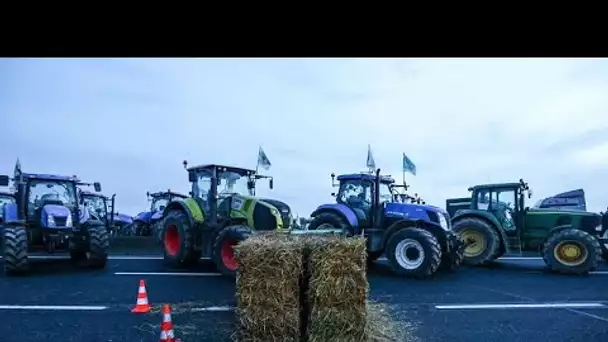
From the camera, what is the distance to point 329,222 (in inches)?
415

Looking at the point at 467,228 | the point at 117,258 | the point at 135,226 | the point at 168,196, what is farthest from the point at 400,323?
the point at 135,226

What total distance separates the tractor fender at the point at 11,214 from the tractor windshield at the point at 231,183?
3941 millimetres

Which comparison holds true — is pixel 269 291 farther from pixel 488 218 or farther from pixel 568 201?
pixel 568 201

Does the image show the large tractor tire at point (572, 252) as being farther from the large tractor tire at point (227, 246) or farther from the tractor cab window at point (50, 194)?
the tractor cab window at point (50, 194)

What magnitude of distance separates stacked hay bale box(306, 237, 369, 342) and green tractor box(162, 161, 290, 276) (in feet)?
15.8

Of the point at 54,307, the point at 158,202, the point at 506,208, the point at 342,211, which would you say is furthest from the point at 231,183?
the point at 158,202

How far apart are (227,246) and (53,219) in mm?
3801

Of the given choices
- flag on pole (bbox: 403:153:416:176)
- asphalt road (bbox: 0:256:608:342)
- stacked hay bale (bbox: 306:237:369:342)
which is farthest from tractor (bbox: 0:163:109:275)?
flag on pole (bbox: 403:153:416:176)

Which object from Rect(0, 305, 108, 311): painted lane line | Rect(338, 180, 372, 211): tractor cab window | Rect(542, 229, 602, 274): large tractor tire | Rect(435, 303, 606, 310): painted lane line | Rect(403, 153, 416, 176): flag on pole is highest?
Rect(403, 153, 416, 176): flag on pole

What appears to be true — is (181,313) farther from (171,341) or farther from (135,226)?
(135,226)

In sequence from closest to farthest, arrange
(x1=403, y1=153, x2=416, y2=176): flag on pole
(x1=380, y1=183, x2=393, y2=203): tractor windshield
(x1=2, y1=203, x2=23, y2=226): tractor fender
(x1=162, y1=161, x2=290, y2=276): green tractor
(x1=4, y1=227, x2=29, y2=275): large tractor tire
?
(x1=4, y1=227, x2=29, y2=275): large tractor tire
(x1=2, y1=203, x2=23, y2=226): tractor fender
(x1=162, y1=161, x2=290, y2=276): green tractor
(x1=380, y1=183, x2=393, y2=203): tractor windshield
(x1=403, y1=153, x2=416, y2=176): flag on pole

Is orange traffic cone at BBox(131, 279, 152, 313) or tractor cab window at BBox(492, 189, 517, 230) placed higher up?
tractor cab window at BBox(492, 189, 517, 230)

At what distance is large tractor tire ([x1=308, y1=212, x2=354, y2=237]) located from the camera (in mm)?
10350

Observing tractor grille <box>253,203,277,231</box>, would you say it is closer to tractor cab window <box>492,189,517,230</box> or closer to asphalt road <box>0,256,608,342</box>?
asphalt road <box>0,256,608,342</box>
